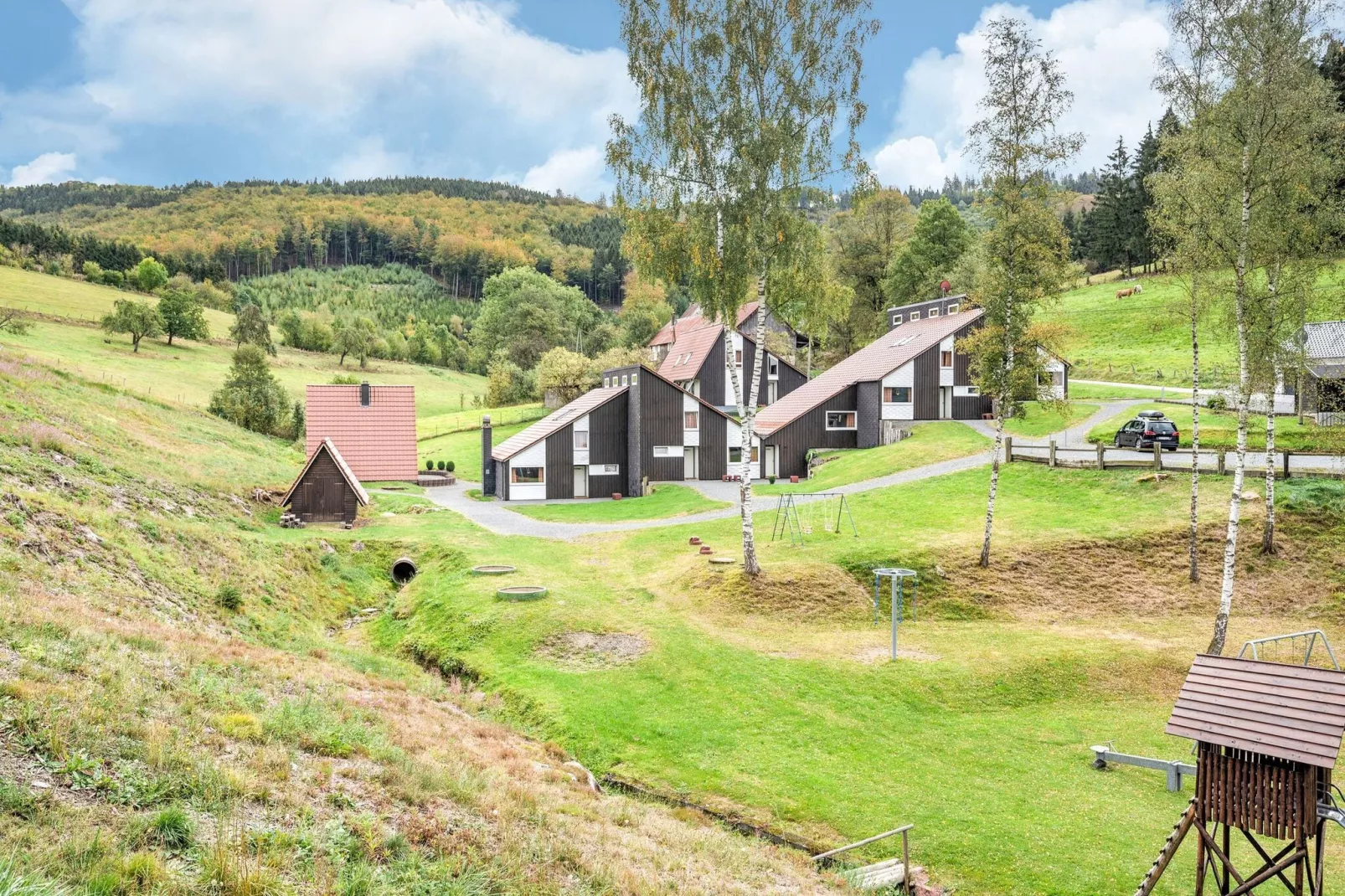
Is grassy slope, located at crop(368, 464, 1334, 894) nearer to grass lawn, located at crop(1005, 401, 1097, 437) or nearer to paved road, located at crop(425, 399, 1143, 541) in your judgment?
paved road, located at crop(425, 399, 1143, 541)

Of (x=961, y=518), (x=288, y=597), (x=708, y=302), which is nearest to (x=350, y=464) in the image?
(x=288, y=597)

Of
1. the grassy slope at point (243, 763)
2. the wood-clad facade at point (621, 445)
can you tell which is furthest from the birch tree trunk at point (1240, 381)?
the wood-clad facade at point (621, 445)

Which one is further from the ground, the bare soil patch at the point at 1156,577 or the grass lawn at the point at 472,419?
the grass lawn at the point at 472,419

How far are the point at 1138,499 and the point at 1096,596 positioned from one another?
24.5 ft

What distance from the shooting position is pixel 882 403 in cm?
4931

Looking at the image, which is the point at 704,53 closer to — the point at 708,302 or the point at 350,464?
the point at 708,302

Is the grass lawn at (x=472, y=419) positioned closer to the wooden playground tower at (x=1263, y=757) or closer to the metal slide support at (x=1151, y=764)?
the metal slide support at (x=1151, y=764)

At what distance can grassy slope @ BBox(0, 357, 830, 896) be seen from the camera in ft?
22.4

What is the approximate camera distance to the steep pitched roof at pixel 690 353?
2391 inches

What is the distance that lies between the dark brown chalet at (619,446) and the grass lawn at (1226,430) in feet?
67.2

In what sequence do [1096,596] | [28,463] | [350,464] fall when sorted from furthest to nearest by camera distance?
[350,464]
[1096,596]
[28,463]

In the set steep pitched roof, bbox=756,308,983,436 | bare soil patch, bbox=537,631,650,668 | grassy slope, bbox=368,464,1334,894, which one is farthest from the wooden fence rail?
bare soil patch, bbox=537,631,650,668

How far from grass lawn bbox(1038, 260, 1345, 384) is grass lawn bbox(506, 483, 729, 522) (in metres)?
25.0

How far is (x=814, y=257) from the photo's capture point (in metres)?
23.4
